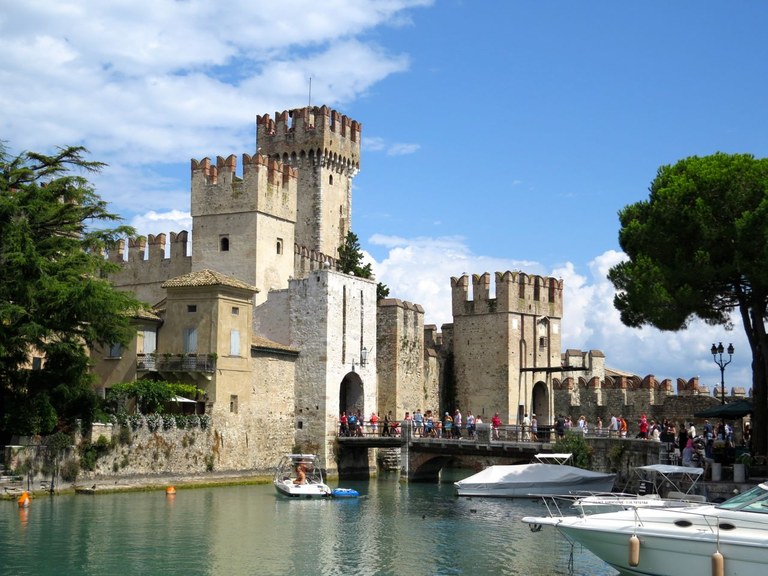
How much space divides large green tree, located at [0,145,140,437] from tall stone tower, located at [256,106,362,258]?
1957cm

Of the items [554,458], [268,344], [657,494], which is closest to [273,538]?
[657,494]

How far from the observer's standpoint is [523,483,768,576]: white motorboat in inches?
664

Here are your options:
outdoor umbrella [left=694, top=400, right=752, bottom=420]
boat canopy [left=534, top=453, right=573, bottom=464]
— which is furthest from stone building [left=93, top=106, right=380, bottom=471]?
outdoor umbrella [left=694, top=400, right=752, bottom=420]

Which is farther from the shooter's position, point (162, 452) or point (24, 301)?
point (162, 452)

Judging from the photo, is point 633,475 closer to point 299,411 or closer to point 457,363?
point 299,411

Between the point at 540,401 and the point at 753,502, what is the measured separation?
33.5 m

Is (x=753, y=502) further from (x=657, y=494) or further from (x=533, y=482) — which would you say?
(x=533, y=482)

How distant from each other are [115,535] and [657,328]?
15.2 meters

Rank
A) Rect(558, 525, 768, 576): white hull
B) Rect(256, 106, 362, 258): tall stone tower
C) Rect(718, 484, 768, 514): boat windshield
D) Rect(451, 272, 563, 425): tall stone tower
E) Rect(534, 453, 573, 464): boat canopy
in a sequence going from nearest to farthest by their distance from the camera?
Rect(558, 525, 768, 576): white hull
Rect(718, 484, 768, 514): boat windshield
Rect(534, 453, 573, 464): boat canopy
Rect(451, 272, 563, 425): tall stone tower
Rect(256, 106, 362, 258): tall stone tower

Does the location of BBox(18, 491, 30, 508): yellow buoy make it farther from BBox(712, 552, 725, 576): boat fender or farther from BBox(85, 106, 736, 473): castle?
BBox(712, 552, 725, 576): boat fender

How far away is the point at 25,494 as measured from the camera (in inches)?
1150

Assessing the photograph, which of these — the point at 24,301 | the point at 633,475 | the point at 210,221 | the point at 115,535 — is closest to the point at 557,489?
the point at 633,475

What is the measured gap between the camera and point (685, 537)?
17.5m

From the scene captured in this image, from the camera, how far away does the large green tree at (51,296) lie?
31.9 metres
